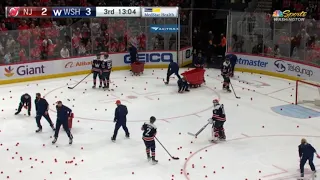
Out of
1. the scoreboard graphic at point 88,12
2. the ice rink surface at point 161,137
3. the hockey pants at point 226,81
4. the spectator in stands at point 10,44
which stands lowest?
the ice rink surface at point 161,137

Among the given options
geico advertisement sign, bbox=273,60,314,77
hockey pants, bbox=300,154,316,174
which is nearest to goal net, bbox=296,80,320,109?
geico advertisement sign, bbox=273,60,314,77

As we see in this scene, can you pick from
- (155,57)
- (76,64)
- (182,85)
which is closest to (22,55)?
(76,64)

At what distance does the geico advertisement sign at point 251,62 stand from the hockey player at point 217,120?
986 centimetres

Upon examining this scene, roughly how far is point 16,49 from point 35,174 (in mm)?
10447

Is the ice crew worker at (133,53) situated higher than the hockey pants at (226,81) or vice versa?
the ice crew worker at (133,53)

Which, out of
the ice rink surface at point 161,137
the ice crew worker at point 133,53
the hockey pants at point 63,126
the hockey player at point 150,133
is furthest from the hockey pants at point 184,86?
the hockey player at point 150,133

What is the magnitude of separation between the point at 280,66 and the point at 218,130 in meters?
9.37

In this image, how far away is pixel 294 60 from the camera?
20062 mm

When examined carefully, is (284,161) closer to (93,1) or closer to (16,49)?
(16,49)

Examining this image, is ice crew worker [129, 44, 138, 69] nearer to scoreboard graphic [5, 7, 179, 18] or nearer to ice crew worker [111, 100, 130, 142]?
scoreboard graphic [5, 7, 179, 18]

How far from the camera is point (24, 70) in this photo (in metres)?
19.9

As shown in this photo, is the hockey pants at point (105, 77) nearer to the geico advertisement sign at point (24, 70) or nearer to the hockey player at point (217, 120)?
the geico advertisement sign at point (24, 70)

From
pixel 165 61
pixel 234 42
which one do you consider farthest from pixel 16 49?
pixel 234 42

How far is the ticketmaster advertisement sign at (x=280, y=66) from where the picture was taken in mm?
19062
